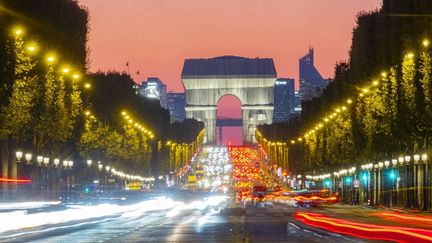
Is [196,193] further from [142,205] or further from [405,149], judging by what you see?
[405,149]

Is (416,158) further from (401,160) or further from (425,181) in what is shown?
(401,160)

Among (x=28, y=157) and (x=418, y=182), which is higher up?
(x=28, y=157)

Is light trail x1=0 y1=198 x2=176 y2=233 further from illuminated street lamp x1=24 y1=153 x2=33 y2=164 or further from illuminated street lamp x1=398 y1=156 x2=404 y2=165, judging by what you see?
illuminated street lamp x1=398 y1=156 x2=404 y2=165

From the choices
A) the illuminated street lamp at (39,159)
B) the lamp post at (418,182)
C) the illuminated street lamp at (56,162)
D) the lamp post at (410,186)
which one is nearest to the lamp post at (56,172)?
the illuminated street lamp at (56,162)

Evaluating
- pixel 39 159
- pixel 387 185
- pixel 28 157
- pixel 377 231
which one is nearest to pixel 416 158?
pixel 387 185

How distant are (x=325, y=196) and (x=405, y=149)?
11362 mm

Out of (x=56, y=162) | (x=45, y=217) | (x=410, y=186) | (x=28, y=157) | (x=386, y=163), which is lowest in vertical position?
(x=45, y=217)

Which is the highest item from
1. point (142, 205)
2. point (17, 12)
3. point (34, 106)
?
point (17, 12)

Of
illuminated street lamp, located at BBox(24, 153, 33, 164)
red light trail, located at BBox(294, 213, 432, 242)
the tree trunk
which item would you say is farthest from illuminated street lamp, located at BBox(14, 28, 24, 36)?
red light trail, located at BBox(294, 213, 432, 242)

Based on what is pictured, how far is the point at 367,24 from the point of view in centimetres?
10688

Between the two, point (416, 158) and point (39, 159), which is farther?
point (39, 159)

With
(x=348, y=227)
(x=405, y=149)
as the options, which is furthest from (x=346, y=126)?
(x=348, y=227)

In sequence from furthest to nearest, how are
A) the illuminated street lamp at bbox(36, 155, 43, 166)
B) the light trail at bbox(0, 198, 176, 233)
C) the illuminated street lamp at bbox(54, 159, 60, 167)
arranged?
the illuminated street lamp at bbox(54, 159, 60, 167) → the illuminated street lamp at bbox(36, 155, 43, 166) → the light trail at bbox(0, 198, 176, 233)

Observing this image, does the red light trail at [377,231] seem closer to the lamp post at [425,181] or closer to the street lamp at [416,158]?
the lamp post at [425,181]
